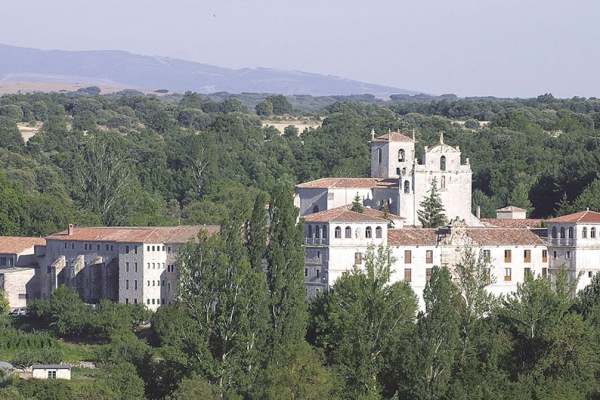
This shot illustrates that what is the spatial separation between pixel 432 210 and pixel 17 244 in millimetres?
24443

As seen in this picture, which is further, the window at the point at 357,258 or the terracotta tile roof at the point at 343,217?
the terracotta tile roof at the point at 343,217

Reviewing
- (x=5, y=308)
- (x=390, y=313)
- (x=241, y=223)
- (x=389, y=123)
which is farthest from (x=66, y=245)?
(x=389, y=123)

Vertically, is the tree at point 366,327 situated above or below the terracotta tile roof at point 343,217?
below

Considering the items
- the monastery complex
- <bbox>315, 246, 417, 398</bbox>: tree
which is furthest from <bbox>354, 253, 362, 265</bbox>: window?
<bbox>315, 246, 417, 398</bbox>: tree

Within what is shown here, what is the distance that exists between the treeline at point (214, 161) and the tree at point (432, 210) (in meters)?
7.65

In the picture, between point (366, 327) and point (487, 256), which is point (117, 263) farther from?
point (366, 327)

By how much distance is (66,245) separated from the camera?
7875 cm

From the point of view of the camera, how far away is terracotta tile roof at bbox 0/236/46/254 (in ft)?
274

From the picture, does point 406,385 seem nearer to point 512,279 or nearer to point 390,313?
point 390,313

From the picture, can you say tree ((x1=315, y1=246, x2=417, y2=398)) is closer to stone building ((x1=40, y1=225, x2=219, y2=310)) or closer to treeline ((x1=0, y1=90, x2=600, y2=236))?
stone building ((x1=40, y1=225, x2=219, y2=310))

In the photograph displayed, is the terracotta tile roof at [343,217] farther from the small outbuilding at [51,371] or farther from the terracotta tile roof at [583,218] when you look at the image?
the small outbuilding at [51,371]

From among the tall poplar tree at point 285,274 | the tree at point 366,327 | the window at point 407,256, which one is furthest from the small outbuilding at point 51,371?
the window at point 407,256

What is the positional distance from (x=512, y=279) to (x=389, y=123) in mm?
50543

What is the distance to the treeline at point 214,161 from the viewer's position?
302ft
